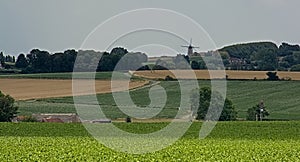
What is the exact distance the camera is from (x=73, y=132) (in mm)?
42562

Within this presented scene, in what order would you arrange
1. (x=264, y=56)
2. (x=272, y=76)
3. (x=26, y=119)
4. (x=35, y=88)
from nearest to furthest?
1. (x=26, y=119)
2. (x=35, y=88)
3. (x=272, y=76)
4. (x=264, y=56)

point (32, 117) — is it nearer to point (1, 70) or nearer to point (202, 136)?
point (202, 136)

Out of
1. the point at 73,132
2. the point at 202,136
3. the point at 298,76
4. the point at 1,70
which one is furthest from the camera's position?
the point at 1,70

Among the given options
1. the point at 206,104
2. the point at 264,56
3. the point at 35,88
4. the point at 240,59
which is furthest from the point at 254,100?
the point at 264,56

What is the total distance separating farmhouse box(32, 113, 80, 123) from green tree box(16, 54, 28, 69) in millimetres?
28483

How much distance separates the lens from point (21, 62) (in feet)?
292

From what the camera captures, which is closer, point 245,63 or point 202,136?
point 202,136

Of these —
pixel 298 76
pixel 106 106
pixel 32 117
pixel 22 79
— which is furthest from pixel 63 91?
pixel 298 76

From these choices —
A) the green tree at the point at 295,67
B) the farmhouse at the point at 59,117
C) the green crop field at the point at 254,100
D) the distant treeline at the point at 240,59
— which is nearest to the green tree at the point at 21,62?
the distant treeline at the point at 240,59

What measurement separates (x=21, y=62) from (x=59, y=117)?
111 feet

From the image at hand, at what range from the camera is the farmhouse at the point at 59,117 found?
55862mm

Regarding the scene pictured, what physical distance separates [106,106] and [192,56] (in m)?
13.3

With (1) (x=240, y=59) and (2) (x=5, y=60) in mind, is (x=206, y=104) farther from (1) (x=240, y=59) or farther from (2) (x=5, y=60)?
(2) (x=5, y=60)

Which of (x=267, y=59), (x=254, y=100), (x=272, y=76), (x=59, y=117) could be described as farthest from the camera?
(x=267, y=59)
